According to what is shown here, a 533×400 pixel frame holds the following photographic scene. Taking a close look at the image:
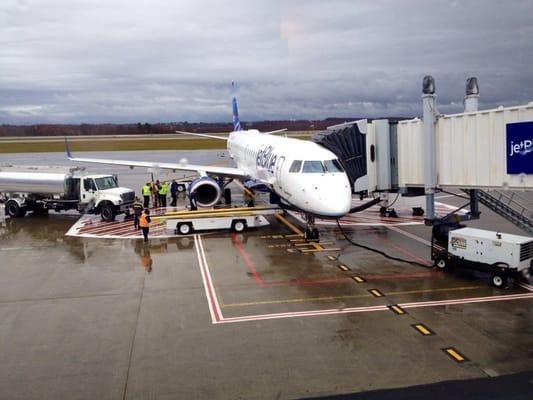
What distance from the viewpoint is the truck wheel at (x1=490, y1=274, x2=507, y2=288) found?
1541 centimetres

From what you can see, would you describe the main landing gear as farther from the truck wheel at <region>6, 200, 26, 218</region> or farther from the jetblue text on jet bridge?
the truck wheel at <region>6, 200, 26, 218</region>

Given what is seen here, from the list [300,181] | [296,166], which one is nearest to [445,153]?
[300,181]

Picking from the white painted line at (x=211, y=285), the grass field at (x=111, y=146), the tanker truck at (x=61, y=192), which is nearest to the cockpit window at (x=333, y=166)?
the white painted line at (x=211, y=285)

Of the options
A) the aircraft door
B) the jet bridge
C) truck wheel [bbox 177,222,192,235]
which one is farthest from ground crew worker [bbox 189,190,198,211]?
the jet bridge

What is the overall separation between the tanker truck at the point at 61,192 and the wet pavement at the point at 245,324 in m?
7.33

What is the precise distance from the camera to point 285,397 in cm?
913

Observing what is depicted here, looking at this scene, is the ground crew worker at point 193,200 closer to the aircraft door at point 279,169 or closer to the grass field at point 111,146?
the aircraft door at point 279,169

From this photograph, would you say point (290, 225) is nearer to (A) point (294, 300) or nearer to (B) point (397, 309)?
(A) point (294, 300)

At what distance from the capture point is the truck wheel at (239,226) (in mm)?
25172

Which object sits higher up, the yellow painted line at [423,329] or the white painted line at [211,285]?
the white painted line at [211,285]

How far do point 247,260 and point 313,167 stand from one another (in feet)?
15.7

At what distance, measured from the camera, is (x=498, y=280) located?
15586mm

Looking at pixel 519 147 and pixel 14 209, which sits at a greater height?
pixel 519 147

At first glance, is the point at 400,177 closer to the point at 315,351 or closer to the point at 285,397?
A: the point at 315,351
